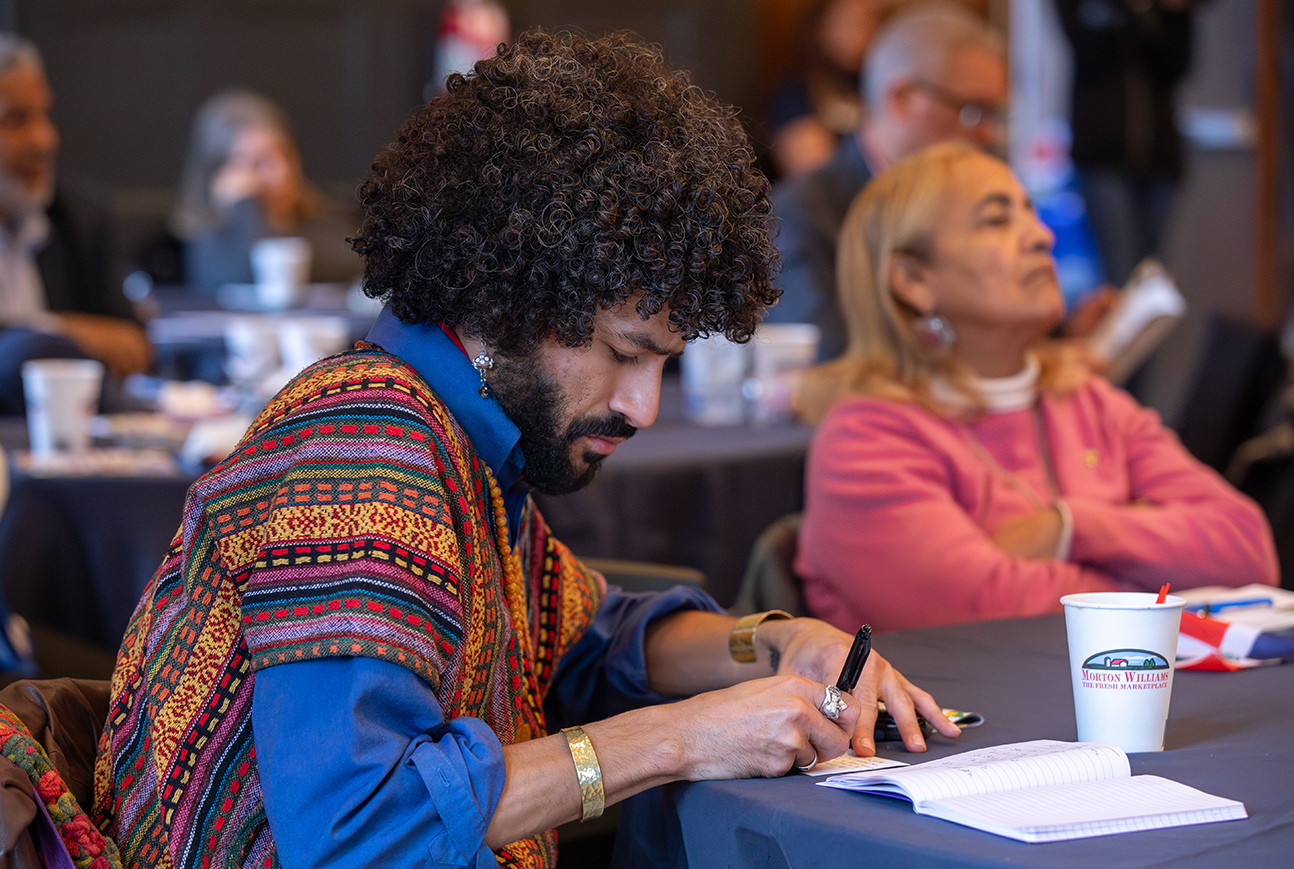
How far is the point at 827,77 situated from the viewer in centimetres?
834

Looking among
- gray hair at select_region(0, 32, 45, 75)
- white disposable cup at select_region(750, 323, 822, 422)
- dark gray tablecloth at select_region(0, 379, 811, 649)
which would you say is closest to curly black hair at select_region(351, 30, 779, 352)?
dark gray tablecloth at select_region(0, 379, 811, 649)

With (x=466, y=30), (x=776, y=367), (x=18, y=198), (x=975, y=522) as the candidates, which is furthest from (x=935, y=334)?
(x=466, y=30)

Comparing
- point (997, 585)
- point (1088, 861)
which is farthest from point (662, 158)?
point (997, 585)

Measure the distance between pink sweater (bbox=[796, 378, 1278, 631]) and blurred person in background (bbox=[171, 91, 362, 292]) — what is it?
4682 millimetres

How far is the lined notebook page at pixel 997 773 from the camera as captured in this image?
102cm

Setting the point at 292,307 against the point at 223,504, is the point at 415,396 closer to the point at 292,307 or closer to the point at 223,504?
the point at 223,504

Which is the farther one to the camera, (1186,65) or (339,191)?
(339,191)

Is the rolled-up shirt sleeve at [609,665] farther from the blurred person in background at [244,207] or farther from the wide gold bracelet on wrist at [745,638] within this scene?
the blurred person in background at [244,207]

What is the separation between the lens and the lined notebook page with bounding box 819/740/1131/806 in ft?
3.33

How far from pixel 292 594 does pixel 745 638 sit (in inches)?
23.0

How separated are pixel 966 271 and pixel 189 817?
1.50 metres

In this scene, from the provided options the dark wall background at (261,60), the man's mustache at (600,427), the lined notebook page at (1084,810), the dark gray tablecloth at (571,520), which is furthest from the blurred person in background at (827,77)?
the lined notebook page at (1084,810)

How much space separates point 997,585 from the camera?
1.92 meters

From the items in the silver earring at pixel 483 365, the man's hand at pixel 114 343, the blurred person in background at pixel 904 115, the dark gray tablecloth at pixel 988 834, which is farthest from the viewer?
the man's hand at pixel 114 343
